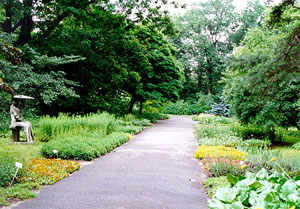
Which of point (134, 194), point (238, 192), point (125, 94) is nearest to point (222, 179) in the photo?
point (134, 194)

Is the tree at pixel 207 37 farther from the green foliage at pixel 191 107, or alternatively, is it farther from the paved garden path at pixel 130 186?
the paved garden path at pixel 130 186

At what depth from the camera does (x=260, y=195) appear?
8.05 feet

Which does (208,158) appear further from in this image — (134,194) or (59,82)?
(59,82)

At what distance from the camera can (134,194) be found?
16.0ft

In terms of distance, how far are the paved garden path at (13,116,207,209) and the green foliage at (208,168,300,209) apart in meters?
1.91

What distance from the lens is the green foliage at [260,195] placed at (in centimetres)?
234

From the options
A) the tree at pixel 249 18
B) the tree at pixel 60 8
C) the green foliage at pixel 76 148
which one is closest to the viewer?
the green foliage at pixel 76 148

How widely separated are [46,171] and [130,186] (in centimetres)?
207

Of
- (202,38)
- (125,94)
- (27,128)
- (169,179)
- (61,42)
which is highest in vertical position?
(202,38)

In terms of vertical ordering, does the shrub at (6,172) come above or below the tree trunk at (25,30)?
below

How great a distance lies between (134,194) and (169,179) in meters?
1.31

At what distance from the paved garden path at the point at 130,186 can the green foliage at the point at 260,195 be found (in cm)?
191

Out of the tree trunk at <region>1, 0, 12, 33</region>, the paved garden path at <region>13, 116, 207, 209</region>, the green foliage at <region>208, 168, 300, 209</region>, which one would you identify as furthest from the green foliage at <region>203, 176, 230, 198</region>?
the tree trunk at <region>1, 0, 12, 33</region>

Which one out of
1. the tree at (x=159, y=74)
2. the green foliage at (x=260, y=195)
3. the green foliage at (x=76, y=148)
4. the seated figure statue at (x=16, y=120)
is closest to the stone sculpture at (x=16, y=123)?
the seated figure statue at (x=16, y=120)
